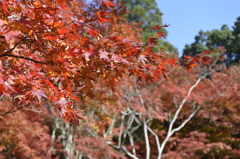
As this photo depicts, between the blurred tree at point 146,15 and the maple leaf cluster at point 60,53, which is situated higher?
the blurred tree at point 146,15

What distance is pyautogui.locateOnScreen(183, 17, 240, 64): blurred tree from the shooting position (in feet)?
49.1

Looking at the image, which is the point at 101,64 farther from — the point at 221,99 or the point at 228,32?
the point at 228,32

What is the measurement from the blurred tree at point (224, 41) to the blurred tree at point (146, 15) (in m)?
1.96

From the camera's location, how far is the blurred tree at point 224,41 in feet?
49.1

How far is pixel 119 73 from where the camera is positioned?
72.9 inches

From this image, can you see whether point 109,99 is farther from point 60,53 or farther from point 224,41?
point 224,41

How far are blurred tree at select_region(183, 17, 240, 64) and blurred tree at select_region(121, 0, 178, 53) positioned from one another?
196 cm

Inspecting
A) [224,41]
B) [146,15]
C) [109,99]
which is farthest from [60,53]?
[146,15]

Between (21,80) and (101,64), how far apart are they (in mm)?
532

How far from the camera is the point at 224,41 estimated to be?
51.5 feet

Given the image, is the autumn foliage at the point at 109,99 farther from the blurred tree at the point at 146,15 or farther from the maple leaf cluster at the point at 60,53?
the blurred tree at the point at 146,15

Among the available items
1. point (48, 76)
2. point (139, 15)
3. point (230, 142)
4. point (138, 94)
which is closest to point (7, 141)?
point (138, 94)

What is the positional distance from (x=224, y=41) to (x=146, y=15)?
581 centimetres

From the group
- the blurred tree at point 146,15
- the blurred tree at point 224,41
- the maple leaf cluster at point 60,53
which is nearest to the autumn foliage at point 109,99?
the maple leaf cluster at point 60,53
